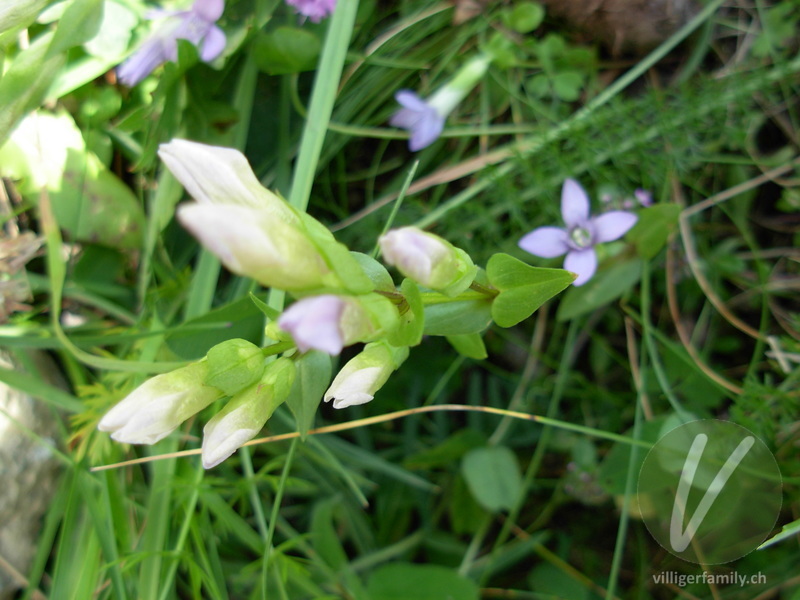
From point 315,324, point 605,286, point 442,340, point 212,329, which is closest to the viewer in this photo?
point 315,324

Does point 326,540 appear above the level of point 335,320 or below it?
below

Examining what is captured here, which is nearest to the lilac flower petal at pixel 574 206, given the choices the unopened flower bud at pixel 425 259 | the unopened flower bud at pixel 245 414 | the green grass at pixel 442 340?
the green grass at pixel 442 340

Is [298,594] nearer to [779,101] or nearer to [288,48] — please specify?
[288,48]

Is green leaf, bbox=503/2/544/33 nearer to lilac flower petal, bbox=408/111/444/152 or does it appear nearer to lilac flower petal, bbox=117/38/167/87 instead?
lilac flower petal, bbox=408/111/444/152

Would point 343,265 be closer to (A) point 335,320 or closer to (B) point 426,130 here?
(A) point 335,320

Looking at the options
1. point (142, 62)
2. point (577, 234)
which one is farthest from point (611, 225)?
point (142, 62)

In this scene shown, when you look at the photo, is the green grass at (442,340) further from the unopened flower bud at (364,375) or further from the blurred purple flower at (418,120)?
the unopened flower bud at (364,375)
